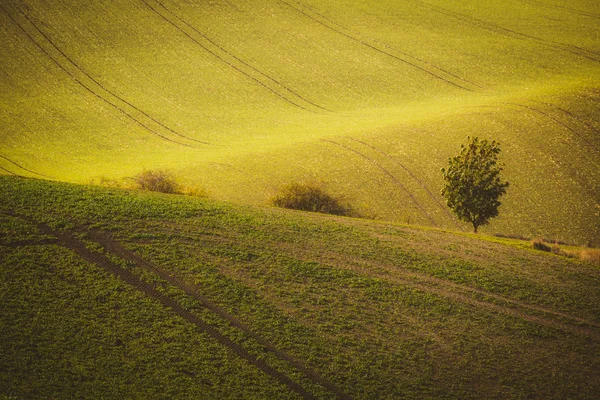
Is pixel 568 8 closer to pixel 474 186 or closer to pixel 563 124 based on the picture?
pixel 563 124

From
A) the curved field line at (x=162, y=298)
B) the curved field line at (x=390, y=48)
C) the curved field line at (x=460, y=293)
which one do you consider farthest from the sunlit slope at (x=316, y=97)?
the curved field line at (x=162, y=298)

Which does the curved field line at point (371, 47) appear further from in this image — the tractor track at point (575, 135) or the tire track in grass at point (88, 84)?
the tire track in grass at point (88, 84)

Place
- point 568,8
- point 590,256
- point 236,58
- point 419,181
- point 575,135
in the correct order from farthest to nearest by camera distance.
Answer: point 568,8 < point 236,58 < point 575,135 < point 419,181 < point 590,256

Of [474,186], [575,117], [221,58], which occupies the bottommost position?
[474,186]

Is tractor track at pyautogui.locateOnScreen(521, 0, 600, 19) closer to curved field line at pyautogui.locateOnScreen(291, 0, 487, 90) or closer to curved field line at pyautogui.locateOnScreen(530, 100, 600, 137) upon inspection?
curved field line at pyautogui.locateOnScreen(291, 0, 487, 90)

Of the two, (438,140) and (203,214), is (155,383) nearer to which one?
(203,214)

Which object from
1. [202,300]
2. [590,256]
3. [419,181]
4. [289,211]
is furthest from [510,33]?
[202,300]
